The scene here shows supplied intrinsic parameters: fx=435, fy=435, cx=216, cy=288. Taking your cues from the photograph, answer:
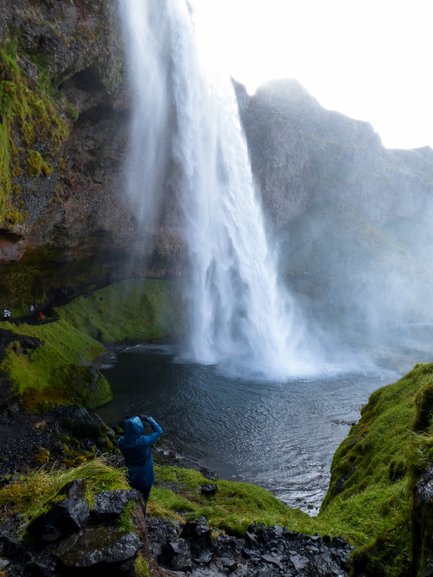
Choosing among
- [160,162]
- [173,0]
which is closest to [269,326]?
[160,162]

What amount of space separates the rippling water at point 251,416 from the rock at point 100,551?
43.6 ft

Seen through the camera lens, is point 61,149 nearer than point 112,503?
No

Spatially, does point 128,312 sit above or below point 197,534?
below

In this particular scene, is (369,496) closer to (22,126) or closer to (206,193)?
(22,126)

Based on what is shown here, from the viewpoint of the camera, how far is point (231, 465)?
21500mm

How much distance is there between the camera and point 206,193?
53594 millimetres

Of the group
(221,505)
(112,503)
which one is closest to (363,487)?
(221,505)

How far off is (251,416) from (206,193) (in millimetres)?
32508

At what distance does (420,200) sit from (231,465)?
347ft

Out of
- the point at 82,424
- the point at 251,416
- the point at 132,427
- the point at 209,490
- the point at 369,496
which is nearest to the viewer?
the point at 132,427

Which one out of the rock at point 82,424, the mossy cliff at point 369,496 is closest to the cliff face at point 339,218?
the rock at point 82,424

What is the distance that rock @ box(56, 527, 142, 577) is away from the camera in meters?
5.54

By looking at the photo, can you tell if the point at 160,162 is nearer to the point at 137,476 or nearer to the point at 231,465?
the point at 231,465

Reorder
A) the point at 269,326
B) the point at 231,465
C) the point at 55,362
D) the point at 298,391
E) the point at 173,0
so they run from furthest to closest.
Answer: the point at 269,326, the point at 173,0, the point at 298,391, the point at 55,362, the point at 231,465
